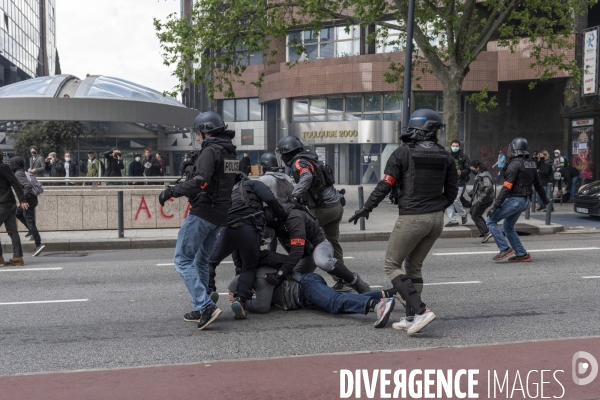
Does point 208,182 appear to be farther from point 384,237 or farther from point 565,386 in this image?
point 384,237

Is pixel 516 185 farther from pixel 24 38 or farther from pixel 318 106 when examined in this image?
pixel 24 38

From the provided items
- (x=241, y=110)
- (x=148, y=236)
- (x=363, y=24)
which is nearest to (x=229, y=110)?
(x=241, y=110)

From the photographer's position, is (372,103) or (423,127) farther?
(372,103)

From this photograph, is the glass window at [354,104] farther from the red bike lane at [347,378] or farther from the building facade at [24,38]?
the red bike lane at [347,378]

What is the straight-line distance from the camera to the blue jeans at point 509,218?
981 centimetres

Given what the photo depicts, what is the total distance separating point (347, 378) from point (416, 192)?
1792 mm

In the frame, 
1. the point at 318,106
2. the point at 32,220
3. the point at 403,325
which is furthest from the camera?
the point at 318,106

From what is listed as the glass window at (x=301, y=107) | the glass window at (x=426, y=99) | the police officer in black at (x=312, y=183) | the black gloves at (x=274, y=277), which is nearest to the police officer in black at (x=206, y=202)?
the black gloves at (x=274, y=277)

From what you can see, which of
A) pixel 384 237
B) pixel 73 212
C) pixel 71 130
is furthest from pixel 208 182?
pixel 71 130

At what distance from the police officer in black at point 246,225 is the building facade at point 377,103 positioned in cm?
2942

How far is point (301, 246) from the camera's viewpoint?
6.41 m

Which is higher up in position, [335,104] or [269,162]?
[335,104]

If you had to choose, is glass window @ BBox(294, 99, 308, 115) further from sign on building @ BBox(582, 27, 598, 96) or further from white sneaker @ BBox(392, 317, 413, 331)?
white sneaker @ BBox(392, 317, 413, 331)

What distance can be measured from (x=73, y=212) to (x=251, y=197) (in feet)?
31.2
